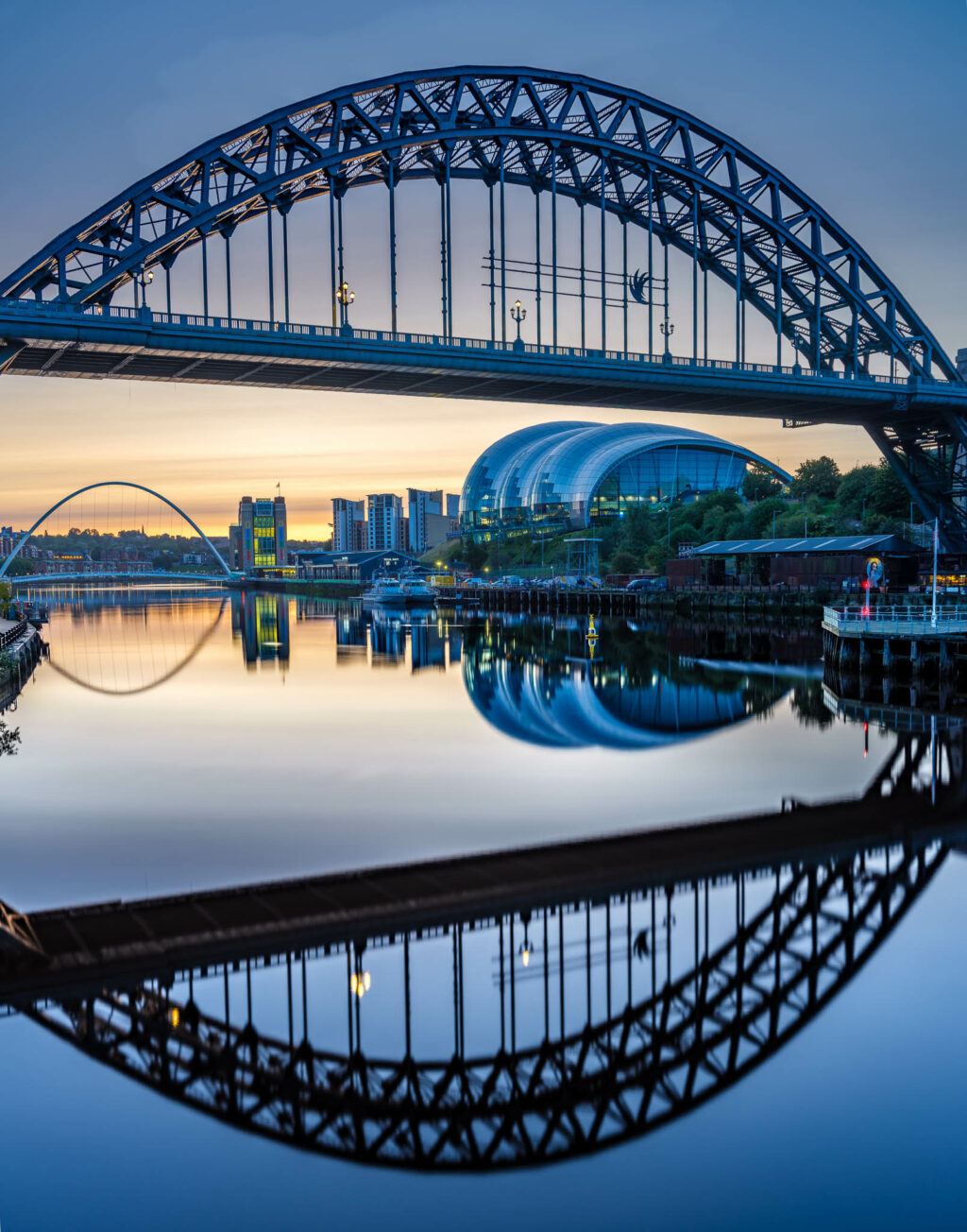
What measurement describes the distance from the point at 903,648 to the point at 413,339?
890 inches

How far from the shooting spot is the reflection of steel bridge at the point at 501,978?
30.9 ft

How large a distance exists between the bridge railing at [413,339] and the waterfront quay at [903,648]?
645 inches

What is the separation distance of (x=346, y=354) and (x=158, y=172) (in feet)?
30.6

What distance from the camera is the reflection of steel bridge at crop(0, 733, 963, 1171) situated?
9.43 m

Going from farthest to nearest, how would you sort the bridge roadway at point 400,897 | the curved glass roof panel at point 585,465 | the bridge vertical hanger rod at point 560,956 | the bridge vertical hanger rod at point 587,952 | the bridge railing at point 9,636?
1. the curved glass roof panel at point 585,465
2. the bridge railing at point 9,636
3. the bridge roadway at point 400,897
4. the bridge vertical hanger rod at point 587,952
5. the bridge vertical hanger rod at point 560,956

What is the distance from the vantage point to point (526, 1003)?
11.4 meters

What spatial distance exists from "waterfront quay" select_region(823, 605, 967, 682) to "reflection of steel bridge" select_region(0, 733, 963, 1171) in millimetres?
21378

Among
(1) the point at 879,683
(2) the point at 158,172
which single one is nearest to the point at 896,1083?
(1) the point at 879,683

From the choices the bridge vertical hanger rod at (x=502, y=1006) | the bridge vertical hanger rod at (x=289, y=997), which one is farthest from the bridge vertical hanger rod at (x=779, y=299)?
the bridge vertical hanger rod at (x=289, y=997)

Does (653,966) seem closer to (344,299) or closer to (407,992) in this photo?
(407,992)

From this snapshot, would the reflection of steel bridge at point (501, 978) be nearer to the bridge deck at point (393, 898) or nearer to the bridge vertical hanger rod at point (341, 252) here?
the bridge deck at point (393, 898)

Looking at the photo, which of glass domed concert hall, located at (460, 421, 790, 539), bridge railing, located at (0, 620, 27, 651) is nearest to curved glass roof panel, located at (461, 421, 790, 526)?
glass domed concert hall, located at (460, 421, 790, 539)

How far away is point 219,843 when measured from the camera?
57.5 feet

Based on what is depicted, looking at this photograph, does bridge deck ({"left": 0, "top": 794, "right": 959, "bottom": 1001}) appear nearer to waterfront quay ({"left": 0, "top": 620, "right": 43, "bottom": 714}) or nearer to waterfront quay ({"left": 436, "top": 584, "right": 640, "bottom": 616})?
waterfront quay ({"left": 0, "top": 620, "right": 43, "bottom": 714})
